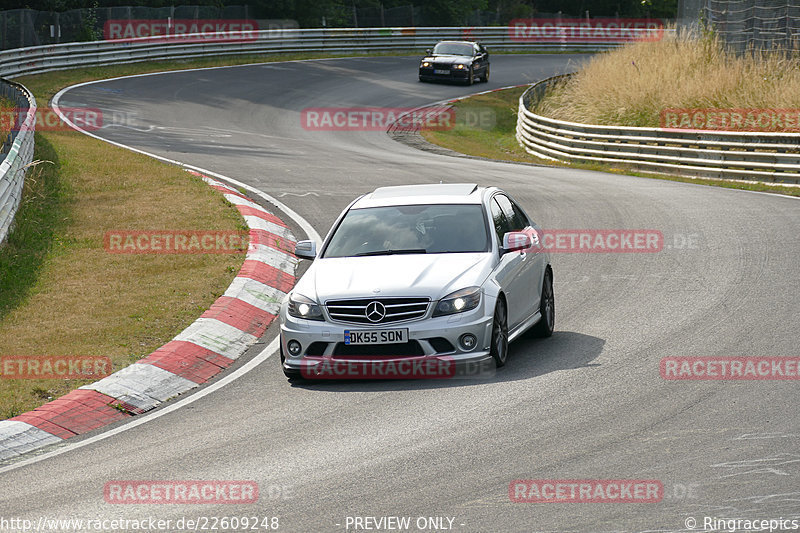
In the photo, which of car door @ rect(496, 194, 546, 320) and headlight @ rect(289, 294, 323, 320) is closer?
headlight @ rect(289, 294, 323, 320)

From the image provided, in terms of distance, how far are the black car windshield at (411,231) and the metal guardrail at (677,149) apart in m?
13.9

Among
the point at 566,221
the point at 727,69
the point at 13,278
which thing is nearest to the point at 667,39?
the point at 727,69

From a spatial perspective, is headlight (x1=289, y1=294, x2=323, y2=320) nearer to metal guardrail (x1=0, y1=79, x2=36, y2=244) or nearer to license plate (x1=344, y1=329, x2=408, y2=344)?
license plate (x1=344, y1=329, x2=408, y2=344)

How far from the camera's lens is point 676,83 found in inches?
1150

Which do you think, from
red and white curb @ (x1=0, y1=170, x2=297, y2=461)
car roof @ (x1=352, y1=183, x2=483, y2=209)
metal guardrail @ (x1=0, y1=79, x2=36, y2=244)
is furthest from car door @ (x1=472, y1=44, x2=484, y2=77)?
car roof @ (x1=352, y1=183, x2=483, y2=209)

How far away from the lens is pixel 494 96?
4369 cm

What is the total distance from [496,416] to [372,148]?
22.0m

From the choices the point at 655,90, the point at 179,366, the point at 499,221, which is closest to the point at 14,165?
the point at 179,366

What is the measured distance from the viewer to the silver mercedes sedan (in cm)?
939

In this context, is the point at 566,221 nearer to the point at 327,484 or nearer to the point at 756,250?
the point at 756,250

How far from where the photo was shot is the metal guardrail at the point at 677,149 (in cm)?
2295

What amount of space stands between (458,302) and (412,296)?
40 centimetres

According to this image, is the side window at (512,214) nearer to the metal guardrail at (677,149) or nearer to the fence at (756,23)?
the metal guardrail at (677,149)

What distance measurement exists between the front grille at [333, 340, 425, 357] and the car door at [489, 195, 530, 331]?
104 centimetres
